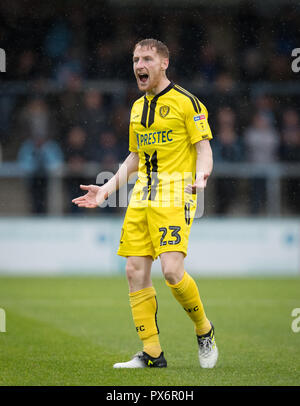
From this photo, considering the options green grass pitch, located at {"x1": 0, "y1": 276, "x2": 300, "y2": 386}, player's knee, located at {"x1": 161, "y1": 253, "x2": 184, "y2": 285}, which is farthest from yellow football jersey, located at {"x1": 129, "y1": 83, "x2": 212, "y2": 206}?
green grass pitch, located at {"x1": 0, "y1": 276, "x2": 300, "y2": 386}

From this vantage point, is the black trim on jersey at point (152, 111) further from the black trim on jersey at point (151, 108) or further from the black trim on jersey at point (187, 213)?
the black trim on jersey at point (187, 213)

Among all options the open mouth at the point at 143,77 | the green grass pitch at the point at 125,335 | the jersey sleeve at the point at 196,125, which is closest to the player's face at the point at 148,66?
the open mouth at the point at 143,77

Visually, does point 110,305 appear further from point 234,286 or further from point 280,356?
point 280,356

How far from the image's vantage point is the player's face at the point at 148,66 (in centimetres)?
569

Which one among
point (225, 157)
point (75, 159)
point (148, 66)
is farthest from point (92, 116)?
point (148, 66)

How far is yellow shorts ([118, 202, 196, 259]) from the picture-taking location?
556 centimetres

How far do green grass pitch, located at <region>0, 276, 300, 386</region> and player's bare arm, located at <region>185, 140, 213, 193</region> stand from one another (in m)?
1.21

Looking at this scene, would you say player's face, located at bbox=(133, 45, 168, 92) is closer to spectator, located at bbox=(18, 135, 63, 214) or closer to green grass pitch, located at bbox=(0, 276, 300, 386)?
green grass pitch, located at bbox=(0, 276, 300, 386)

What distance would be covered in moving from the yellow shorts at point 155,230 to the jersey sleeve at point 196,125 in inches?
18.5

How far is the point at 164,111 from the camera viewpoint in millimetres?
5742

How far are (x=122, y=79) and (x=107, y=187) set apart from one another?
9929mm

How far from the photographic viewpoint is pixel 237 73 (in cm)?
1588

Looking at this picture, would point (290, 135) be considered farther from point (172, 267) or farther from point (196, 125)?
point (172, 267)
